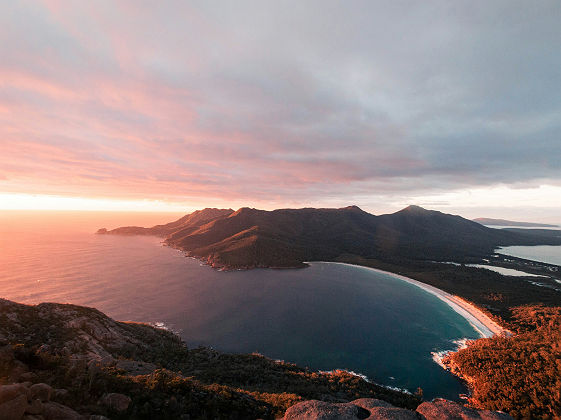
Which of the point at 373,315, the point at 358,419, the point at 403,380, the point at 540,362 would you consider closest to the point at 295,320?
the point at 373,315

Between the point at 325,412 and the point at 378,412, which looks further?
the point at 378,412

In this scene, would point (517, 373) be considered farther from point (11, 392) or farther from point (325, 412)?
point (11, 392)

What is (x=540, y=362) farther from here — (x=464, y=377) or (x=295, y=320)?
(x=295, y=320)

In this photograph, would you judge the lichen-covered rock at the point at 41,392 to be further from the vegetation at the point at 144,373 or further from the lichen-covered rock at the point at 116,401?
the lichen-covered rock at the point at 116,401

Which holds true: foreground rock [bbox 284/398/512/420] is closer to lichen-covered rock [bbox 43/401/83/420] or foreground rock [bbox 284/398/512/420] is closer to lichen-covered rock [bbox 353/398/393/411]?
lichen-covered rock [bbox 353/398/393/411]

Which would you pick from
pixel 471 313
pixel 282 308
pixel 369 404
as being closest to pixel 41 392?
pixel 369 404

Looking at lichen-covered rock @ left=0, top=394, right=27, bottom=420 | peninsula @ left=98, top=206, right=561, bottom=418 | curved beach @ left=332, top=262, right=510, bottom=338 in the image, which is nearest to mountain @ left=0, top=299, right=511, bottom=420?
lichen-covered rock @ left=0, top=394, right=27, bottom=420

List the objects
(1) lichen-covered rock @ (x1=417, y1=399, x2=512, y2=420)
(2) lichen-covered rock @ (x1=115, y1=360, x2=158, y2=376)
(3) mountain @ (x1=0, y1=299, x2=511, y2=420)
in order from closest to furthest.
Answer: (3) mountain @ (x1=0, y1=299, x2=511, y2=420) → (1) lichen-covered rock @ (x1=417, y1=399, x2=512, y2=420) → (2) lichen-covered rock @ (x1=115, y1=360, x2=158, y2=376)
